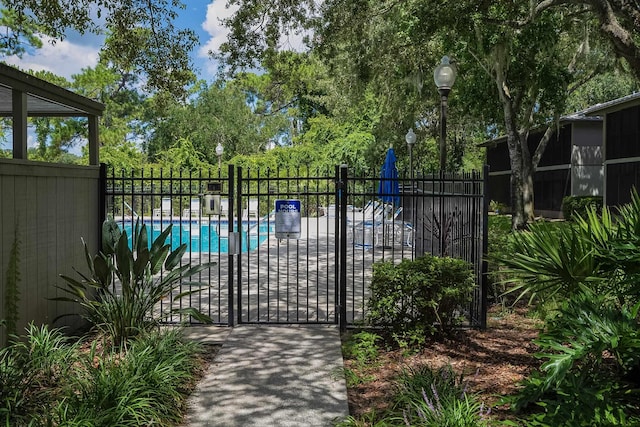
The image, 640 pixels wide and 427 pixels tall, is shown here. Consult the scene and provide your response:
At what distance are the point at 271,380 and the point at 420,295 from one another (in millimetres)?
1770

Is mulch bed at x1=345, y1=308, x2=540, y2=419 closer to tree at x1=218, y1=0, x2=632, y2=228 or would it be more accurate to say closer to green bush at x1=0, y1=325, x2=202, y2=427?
green bush at x1=0, y1=325, x2=202, y2=427

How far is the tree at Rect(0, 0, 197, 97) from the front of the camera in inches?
348

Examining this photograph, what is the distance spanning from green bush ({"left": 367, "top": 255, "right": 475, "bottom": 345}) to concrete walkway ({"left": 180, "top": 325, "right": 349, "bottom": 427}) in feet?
2.08

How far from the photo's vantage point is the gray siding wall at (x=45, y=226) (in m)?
4.88

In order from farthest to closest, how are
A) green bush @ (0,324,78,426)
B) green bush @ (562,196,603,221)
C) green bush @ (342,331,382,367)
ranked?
green bush @ (562,196,603,221) → green bush @ (342,331,382,367) → green bush @ (0,324,78,426)

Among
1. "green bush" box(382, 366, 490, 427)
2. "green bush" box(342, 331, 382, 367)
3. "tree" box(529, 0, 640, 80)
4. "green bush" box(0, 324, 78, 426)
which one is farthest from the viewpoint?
"tree" box(529, 0, 640, 80)

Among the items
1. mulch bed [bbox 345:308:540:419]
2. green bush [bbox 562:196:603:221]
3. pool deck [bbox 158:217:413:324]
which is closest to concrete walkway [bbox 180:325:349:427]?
mulch bed [bbox 345:308:540:419]

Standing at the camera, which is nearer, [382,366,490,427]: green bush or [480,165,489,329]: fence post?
[382,366,490,427]: green bush

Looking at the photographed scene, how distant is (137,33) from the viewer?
9742 millimetres

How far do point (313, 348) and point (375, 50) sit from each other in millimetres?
10736

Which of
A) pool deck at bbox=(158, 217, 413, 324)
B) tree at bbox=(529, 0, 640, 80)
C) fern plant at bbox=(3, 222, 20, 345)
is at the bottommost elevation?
pool deck at bbox=(158, 217, 413, 324)

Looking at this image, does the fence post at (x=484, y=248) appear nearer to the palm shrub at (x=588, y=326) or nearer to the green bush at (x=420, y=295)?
the green bush at (x=420, y=295)

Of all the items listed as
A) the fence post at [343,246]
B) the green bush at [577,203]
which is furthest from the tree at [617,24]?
the green bush at [577,203]

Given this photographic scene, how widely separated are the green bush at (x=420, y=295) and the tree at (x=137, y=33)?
5990 mm
